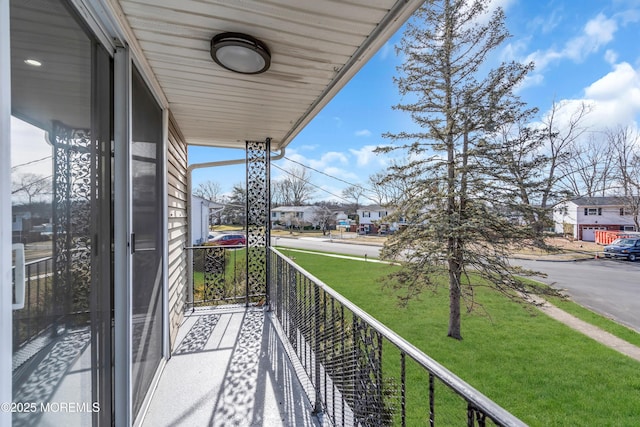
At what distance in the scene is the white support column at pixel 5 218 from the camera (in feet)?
2.14

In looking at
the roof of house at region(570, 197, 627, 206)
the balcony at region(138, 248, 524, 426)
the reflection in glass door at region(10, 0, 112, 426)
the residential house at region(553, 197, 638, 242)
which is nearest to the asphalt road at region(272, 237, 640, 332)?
the balcony at region(138, 248, 524, 426)

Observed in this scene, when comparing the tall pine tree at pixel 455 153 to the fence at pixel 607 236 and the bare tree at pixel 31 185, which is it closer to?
the bare tree at pixel 31 185

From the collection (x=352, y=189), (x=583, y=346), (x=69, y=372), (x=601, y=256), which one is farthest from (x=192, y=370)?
(x=352, y=189)

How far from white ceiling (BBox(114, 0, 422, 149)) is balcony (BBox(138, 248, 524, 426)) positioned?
142 centimetres

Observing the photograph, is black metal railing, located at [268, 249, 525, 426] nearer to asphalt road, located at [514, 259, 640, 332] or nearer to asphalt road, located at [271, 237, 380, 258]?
asphalt road, located at [514, 259, 640, 332]

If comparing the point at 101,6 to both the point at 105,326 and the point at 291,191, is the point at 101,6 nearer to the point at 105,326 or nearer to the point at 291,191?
the point at 105,326

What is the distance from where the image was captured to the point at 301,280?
2375mm

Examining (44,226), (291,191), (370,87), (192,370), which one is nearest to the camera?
(44,226)

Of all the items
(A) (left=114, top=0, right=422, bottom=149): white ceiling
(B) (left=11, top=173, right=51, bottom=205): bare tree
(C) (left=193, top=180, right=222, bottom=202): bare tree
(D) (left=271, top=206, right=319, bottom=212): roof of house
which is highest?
(C) (left=193, top=180, right=222, bottom=202): bare tree

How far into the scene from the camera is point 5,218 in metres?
0.67

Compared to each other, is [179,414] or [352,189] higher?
[352,189]

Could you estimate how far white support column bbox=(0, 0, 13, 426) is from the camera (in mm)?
652

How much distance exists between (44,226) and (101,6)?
3.21 feet

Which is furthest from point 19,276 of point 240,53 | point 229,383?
point 229,383
